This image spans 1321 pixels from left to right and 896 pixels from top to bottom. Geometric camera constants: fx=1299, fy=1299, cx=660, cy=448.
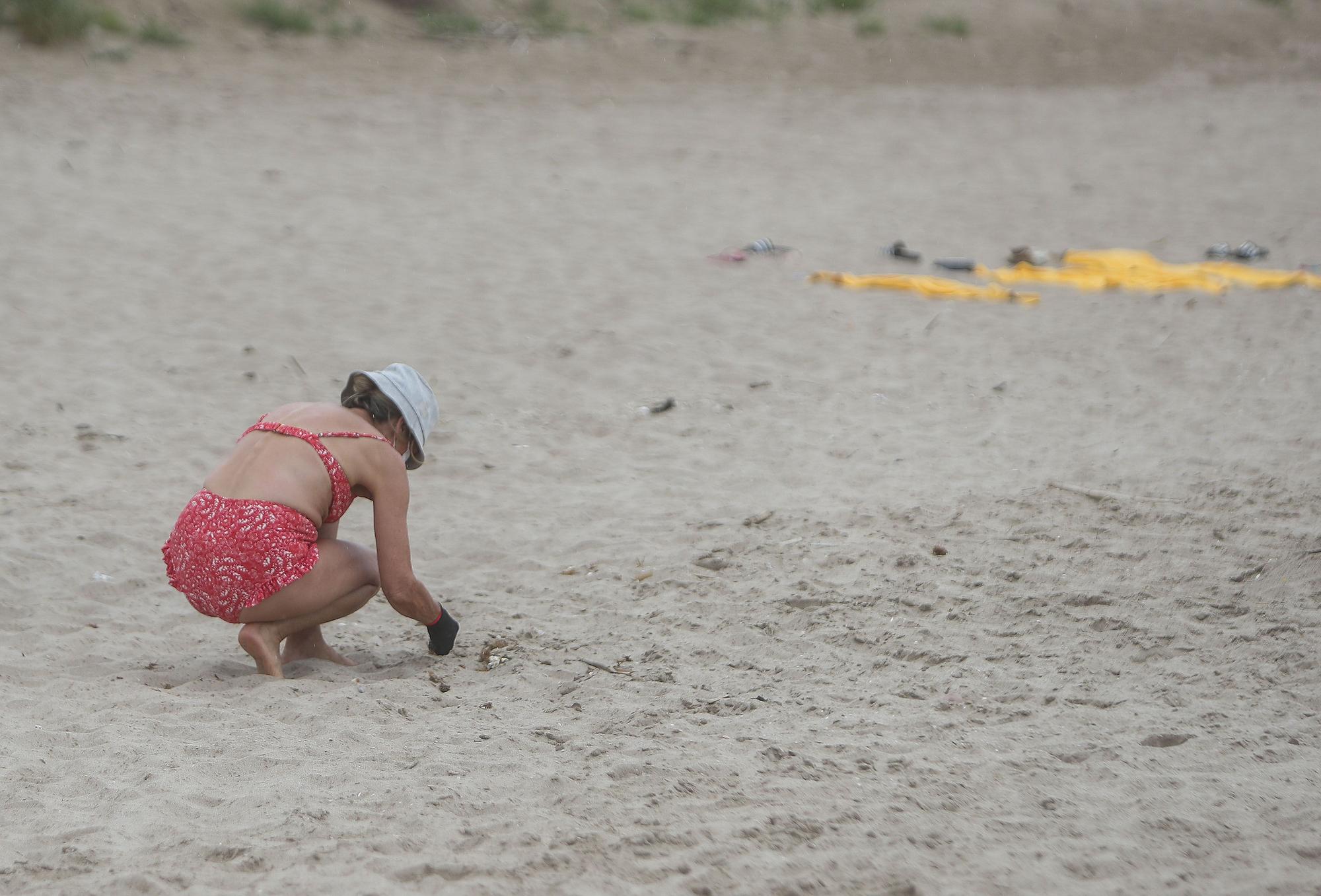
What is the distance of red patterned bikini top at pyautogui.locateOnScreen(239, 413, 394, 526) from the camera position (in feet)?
11.9

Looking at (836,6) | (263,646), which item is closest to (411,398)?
(263,646)

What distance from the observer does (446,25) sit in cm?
1565

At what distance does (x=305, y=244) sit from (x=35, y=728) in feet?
19.2

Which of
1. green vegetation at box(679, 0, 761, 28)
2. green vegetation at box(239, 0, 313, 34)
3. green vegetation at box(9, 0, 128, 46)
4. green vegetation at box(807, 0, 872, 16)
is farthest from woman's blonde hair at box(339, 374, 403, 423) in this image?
green vegetation at box(807, 0, 872, 16)

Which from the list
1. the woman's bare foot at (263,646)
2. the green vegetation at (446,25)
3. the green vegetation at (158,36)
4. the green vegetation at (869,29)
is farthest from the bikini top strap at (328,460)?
the green vegetation at (869,29)

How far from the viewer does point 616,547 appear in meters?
4.73

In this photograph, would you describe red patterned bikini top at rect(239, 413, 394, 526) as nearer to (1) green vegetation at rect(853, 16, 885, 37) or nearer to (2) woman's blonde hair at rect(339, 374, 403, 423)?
(2) woman's blonde hair at rect(339, 374, 403, 423)

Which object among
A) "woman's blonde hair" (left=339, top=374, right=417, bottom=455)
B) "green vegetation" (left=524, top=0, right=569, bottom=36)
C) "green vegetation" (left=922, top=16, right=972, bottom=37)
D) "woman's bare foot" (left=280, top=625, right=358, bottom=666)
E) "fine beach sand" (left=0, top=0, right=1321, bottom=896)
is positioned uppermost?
"green vegetation" (left=922, top=16, right=972, bottom=37)

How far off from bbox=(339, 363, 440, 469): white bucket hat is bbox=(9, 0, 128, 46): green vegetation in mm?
11071

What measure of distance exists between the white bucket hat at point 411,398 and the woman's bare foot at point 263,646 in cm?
62

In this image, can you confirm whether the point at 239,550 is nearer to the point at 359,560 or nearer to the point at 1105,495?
the point at 359,560

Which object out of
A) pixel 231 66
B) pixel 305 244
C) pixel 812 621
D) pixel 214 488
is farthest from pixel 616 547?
pixel 231 66

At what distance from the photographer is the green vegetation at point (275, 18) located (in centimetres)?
1444

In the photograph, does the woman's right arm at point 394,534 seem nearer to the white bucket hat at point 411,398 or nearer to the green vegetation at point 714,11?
the white bucket hat at point 411,398
